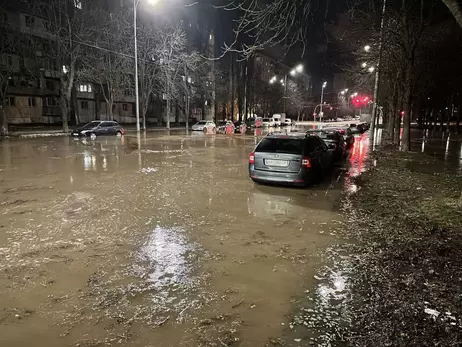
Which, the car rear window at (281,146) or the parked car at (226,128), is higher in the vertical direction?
the car rear window at (281,146)

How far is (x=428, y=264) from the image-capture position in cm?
514

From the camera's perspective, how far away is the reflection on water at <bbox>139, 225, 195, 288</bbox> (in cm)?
470

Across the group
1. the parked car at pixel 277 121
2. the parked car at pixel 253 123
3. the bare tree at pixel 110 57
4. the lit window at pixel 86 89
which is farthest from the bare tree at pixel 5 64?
the parked car at pixel 277 121

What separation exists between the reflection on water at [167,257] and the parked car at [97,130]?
2536 centimetres

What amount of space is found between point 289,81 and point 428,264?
9700 cm

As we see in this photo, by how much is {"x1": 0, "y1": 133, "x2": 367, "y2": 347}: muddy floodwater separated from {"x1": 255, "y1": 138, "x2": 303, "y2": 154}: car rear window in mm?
1072

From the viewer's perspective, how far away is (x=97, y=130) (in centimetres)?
3102

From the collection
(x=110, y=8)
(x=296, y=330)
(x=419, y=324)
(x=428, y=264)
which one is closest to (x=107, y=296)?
(x=296, y=330)

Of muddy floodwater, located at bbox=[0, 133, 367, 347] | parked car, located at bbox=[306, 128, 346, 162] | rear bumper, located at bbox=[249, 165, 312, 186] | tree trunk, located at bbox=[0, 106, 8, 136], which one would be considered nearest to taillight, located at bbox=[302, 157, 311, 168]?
rear bumper, located at bbox=[249, 165, 312, 186]

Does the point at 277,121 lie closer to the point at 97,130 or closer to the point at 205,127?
the point at 205,127

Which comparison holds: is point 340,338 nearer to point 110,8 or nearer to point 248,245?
point 248,245

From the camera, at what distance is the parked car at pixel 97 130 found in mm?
30156

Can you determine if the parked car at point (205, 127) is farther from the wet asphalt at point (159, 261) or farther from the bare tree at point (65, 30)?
the wet asphalt at point (159, 261)

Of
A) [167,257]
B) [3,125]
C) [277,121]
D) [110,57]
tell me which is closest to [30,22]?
[110,57]
